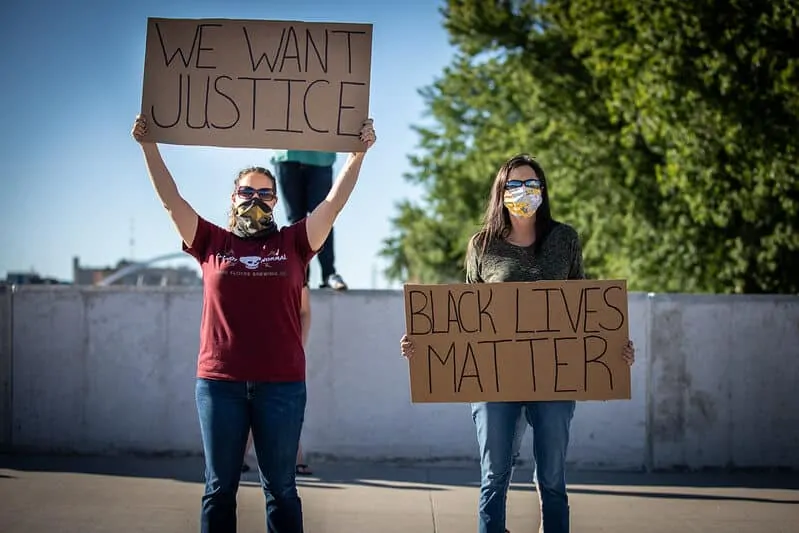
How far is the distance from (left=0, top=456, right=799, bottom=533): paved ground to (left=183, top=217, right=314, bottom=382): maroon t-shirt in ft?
6.39

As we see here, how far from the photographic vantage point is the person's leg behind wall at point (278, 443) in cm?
441

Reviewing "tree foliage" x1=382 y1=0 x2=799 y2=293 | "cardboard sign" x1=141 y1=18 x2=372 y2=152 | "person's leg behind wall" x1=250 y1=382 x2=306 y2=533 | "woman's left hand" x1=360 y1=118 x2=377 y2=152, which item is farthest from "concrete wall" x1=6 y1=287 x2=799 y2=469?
"tree foliage" x1=382 y1=0 x2=799 y2=293

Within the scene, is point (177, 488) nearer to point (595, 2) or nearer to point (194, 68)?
point (194, 68)

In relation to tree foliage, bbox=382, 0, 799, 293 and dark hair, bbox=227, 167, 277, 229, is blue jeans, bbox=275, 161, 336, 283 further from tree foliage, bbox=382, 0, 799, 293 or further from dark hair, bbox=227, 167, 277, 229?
tree foliage, bbox=382, 0, 799, 293

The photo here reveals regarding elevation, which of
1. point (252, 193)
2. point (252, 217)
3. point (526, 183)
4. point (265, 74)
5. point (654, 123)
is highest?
point (654, 123)

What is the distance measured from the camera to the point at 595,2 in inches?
840

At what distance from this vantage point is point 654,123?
19000mm

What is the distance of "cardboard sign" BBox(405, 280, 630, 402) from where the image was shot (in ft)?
16.6

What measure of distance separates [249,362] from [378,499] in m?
2.85

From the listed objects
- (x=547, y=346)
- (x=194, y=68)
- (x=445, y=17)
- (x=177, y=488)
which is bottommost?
(x=177, y=488)

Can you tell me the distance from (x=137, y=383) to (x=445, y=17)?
20.9 metres

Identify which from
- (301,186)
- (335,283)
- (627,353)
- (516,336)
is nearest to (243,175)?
(516,336)

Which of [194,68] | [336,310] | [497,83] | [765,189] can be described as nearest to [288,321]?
[194,68]

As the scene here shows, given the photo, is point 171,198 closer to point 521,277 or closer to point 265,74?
point 265,74
